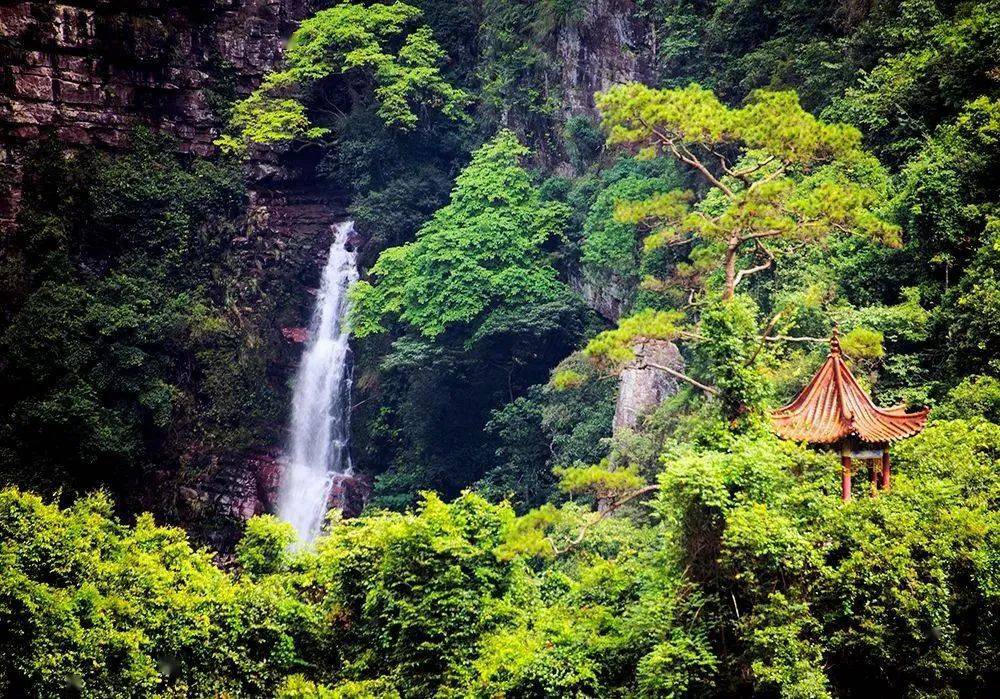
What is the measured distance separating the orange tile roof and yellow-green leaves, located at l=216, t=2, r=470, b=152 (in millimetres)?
16407

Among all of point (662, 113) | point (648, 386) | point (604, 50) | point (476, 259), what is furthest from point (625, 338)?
point (604, 50)

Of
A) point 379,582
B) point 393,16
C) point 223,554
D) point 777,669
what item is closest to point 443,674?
point 379,582

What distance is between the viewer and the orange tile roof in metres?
12.7

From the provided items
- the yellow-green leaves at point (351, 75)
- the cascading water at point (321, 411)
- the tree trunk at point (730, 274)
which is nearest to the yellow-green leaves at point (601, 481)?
the tree trunk at point (730, 274)

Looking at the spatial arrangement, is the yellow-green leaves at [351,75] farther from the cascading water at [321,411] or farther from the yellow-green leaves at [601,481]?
the yellow-green leaves at [601,481]

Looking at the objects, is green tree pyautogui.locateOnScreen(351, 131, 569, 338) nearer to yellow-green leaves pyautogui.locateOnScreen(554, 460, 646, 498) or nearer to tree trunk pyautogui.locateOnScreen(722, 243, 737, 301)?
tree trunk pyautogui.locateOnScreen(722, 243, 737, 301)

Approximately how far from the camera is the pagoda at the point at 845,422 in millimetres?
12672

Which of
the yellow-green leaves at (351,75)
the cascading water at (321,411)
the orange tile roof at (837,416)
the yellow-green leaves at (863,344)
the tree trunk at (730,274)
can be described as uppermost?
the yellow-green leaves at (351,75)

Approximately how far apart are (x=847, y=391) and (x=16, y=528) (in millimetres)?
10008

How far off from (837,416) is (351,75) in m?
19.0

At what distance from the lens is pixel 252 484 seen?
26281 millimetres

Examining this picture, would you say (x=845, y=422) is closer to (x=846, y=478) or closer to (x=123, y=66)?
(x=846, y=478)

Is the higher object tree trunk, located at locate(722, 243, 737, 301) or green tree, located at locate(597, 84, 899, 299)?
green tree, located at locate(597, 84, 899, 299)

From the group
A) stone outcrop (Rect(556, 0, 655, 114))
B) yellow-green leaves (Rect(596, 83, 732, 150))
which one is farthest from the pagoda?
stone outcrop (Rect(556, 0, 655, 114))
